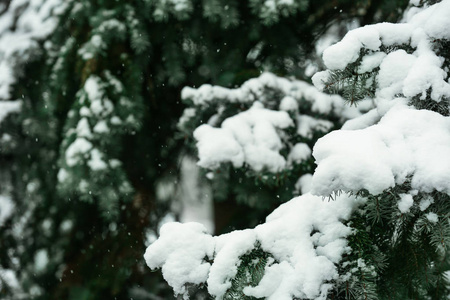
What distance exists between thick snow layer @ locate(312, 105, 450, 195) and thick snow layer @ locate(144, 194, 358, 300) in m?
0.22

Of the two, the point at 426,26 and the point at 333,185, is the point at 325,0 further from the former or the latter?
the point at 333,185

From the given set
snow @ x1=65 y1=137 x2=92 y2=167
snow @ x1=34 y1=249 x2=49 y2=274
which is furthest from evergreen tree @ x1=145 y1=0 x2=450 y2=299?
snow @ x1=34 y1=249 x2=49 y2=274

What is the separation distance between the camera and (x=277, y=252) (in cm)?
105

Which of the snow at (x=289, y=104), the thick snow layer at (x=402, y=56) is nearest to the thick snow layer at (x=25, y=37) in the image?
the snow at (x=289, y=104)

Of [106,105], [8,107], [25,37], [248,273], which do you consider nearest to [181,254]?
[248,273]

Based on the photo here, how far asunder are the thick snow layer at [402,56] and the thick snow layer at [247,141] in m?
0.57

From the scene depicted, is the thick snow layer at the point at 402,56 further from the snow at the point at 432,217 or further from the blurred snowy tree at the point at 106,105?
the blurred snowy tree at the point at 106,105

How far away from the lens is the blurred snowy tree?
6.35 ft

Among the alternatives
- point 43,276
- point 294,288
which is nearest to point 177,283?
point 294,288

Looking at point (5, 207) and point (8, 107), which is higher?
point (8, 107)

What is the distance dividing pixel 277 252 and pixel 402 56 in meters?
0.67

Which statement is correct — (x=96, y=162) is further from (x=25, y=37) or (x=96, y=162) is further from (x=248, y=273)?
(x=248, y=273)

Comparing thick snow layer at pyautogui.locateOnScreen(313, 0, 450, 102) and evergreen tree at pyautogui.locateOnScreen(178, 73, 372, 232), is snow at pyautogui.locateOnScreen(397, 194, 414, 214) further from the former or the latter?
evergreen tree at pyautogui.locateOnScreen(178, 73, 372, 232)

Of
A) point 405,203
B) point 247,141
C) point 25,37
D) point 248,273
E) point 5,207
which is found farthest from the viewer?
point 5,207
